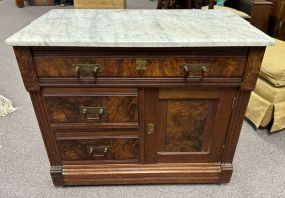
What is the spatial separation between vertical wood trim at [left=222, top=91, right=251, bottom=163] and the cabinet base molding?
0.08 meters

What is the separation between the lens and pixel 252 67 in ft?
3.09

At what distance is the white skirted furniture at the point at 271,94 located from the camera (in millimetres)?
1441

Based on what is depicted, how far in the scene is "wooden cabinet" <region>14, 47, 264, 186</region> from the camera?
0.91 m

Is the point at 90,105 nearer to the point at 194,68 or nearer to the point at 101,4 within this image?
the point at 194,68

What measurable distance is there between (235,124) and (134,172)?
54cm

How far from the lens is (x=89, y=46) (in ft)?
2.80

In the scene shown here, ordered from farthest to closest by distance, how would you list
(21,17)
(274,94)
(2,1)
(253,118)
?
(2,1) < (21,17) < (253,118) < (274,94)

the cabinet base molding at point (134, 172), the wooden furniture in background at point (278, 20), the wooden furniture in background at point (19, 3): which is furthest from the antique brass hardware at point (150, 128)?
the wooden furniture in background at point (19, 3)

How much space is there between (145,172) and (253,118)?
0.88 m

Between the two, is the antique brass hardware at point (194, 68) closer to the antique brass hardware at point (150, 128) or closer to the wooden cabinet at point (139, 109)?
the wooden cabinet at point (139, 109)

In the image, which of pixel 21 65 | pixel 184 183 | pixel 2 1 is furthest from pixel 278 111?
pixel 2 1

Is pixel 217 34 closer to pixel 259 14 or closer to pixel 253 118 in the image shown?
pixel 253 118

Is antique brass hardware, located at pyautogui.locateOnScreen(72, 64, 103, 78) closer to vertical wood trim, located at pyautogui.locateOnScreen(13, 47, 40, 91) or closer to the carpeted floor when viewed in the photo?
vertical wood trim, located at pyautogui.locateOnScreen(13, 47, 40, 91)

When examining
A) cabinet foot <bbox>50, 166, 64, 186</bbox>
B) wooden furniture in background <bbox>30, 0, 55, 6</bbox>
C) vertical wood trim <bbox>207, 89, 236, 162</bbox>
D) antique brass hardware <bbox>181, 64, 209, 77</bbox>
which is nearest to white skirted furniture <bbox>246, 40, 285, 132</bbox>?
vertical wood trim <bbox>207, 89, 236, 162</bbox>
